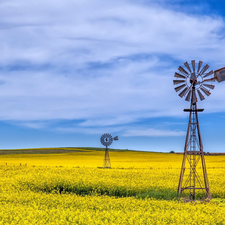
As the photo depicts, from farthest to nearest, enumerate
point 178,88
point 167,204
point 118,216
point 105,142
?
point 105,142, point 178,88, point 167,204, point 118,216

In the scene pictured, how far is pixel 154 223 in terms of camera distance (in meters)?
11.5

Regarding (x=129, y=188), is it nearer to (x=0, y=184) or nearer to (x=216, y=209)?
(x=216, y=209)

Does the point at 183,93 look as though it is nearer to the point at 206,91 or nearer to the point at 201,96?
the point at 201,96

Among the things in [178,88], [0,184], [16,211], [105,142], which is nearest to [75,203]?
[16,211]

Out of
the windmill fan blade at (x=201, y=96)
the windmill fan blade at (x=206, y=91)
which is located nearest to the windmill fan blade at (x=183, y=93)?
the windmill fan blade at (x=201, y=96)

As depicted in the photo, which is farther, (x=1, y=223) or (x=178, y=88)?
(x=178, y=88)

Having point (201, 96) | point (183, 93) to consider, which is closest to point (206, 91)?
point (201, 96)

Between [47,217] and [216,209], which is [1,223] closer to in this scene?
[47,217]

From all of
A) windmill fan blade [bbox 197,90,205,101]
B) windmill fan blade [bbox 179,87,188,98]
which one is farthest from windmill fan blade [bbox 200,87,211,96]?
windmill fan blade [bbox 179,87,188,98]

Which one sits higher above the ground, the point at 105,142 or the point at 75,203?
the point at 105,142

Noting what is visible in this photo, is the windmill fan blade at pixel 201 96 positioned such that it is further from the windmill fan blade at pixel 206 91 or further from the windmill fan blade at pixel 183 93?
the windmill fan blade at pixel 183 93

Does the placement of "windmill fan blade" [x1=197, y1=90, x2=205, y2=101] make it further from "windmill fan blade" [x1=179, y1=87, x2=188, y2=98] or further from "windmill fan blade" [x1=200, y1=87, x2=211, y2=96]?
"windmill fan blade" [x1=179, y1=87, x2=188, y2=98]

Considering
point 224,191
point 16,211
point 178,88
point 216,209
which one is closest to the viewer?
point 16,211

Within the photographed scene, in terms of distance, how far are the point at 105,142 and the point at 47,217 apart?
110ft
